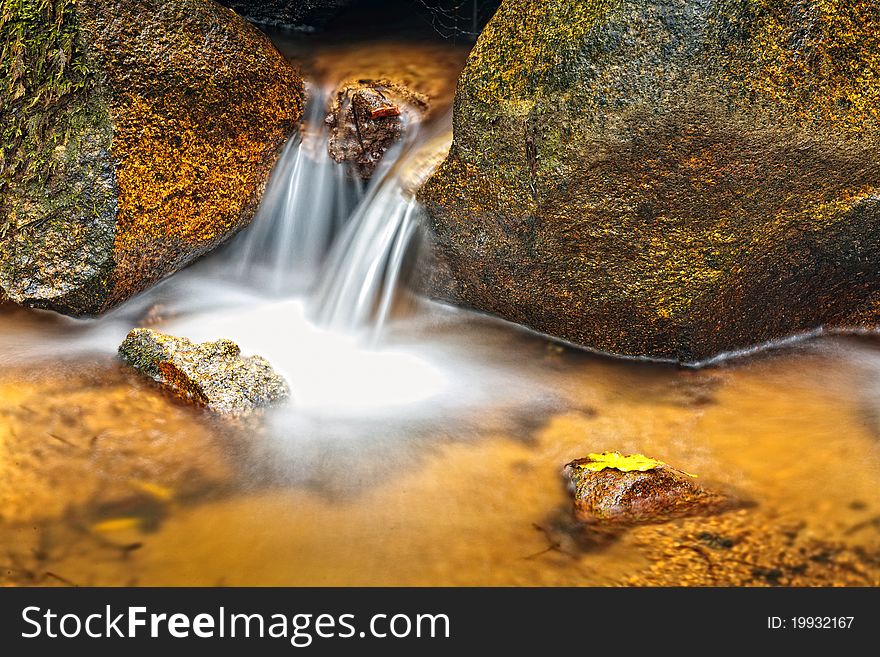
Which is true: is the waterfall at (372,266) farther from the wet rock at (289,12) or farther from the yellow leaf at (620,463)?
the wet rock at (289,12)

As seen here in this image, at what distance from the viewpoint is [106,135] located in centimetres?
500

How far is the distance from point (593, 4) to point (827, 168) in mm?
1354

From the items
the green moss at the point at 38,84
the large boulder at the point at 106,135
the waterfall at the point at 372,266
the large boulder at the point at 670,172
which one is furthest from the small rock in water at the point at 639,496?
the green moss at the point at 38,84

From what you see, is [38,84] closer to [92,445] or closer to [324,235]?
[324,235]

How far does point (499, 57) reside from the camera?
15.0ft

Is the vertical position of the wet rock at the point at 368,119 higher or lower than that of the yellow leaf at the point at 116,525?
higher

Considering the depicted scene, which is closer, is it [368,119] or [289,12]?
[368,119]

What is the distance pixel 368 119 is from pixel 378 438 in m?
2.23

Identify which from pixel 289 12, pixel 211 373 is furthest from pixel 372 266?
pixel 289 12

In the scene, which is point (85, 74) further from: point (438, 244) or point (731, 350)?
point (731, 350)

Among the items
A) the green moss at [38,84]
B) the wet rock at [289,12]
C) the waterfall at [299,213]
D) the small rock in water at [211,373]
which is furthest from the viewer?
the wet rock at [289,12]

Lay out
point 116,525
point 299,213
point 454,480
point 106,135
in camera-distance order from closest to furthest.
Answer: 1. point 116,525
2. point 454,480
3. point 106,135
4. point 299,213

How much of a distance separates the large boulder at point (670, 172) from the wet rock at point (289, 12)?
2.41m

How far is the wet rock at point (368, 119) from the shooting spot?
5695 mm
